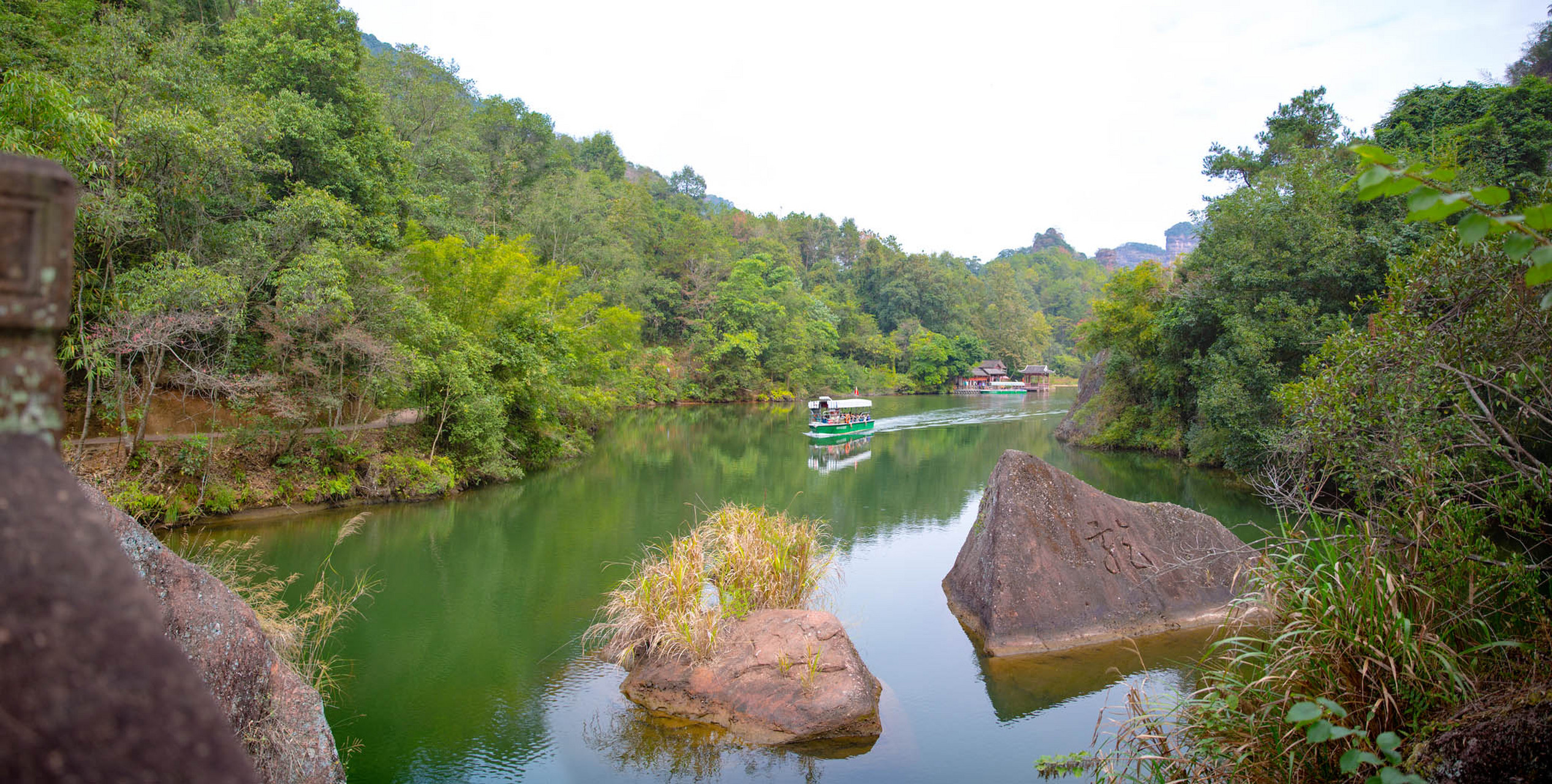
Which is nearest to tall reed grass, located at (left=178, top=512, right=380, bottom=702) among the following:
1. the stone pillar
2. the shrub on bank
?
the shrub on bank

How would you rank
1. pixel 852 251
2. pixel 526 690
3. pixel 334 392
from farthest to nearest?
pixel 852 251, pixel 334 392, pixel 526 690

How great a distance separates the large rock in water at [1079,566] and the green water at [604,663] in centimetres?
34

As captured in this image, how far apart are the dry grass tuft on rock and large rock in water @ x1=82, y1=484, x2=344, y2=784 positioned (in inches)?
117

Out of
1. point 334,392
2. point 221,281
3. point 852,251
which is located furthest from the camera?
point 852,251

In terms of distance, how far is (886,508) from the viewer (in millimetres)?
15172

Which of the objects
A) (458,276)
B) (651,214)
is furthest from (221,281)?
(651,214)

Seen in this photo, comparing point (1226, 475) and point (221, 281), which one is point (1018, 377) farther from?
point (221, 281)

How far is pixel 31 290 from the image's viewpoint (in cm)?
96

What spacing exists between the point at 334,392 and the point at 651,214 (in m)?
36.0

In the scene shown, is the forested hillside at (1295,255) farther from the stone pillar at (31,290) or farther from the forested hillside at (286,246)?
the forested hillside at (286,246)

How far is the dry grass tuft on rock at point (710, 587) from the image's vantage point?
22.3 ft

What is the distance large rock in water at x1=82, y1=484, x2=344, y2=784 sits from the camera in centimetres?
379

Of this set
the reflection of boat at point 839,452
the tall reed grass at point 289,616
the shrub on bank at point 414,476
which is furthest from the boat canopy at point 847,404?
the tall reed grass at point 289,616

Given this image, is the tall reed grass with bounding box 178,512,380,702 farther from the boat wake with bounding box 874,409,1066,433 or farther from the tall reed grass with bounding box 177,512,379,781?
the boat wake with bounding box 874,409,1066,433
